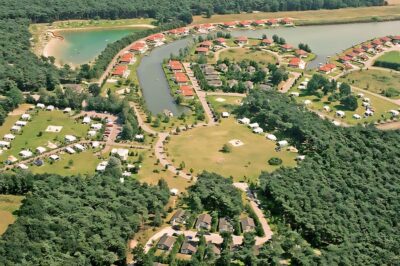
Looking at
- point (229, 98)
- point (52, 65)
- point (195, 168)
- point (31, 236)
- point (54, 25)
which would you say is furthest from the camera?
point (54, 25)

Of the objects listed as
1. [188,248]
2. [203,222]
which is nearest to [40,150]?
[203,222]

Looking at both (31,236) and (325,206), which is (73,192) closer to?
(31,236)

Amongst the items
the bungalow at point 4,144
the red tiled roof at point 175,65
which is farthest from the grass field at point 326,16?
the bungalow at point 4,144

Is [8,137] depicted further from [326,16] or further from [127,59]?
[326,16]

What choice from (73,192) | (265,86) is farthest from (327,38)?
(73,192)

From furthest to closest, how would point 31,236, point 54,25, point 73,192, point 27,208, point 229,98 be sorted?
point 54,25
point 229,98
point 73,192
point 27,208
point 31,236

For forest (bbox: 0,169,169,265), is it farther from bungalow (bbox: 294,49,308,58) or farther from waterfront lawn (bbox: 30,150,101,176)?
bungalow (bbox: 294,49,308,58)

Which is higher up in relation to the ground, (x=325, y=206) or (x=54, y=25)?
(x=54, y=25)
